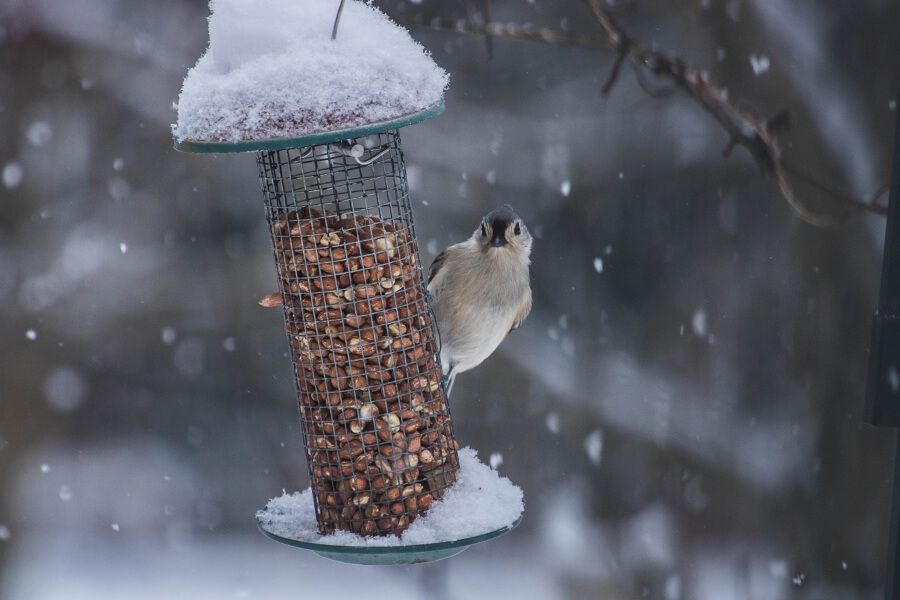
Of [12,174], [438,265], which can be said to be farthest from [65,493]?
[438,265]

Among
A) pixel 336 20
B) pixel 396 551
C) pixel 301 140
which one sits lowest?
pixel 396 551

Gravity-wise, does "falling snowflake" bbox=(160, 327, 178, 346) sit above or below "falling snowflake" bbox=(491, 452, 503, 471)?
above

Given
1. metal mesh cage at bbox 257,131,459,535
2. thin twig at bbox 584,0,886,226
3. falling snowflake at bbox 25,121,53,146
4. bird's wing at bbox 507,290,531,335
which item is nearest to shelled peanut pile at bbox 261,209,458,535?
metal mesh cage at bbox 257,131,459,535

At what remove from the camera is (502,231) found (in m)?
3.51

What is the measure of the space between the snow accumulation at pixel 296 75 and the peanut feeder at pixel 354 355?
353mm

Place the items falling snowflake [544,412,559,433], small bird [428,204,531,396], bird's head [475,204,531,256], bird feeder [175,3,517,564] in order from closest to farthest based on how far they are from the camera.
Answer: bird feeder [175,3,517,564] → bird's head [475,204,531,256] → small bird [428,204,531,396] → falling snowflake [544,412,559,433]

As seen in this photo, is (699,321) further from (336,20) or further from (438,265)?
(336,20)

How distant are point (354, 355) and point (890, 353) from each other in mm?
1355

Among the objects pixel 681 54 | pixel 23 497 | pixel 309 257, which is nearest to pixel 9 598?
pixel 23 497

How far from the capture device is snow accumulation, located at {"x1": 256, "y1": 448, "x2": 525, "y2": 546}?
279cm

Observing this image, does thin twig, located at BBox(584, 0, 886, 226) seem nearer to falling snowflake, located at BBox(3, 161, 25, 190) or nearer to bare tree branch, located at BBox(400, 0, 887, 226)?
bare tree branch, located at BBox(400, 0, 887, 226)

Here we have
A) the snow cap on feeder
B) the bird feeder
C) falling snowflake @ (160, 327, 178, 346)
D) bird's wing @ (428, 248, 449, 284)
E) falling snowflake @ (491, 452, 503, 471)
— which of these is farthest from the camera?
falling snowflake @ (491, 452, 503, 471)

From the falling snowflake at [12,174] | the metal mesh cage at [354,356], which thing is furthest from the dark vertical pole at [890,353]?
the falling snowflake at [12,174]

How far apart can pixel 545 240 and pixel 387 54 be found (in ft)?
11.6
